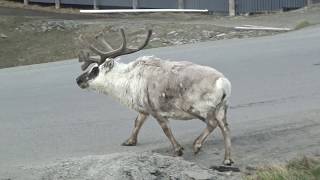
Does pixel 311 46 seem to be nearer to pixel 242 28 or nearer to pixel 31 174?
pixel 242 28

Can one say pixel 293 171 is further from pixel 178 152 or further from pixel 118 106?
pixel 118 106

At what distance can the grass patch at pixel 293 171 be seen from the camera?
6.97m

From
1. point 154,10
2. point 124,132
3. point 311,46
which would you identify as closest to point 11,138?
point 124,132

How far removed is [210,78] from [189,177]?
151 centimetres

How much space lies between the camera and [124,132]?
1049 cm

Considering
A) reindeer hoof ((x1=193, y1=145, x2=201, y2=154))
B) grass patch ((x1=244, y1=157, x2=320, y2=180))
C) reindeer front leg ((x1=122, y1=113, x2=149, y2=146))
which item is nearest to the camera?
grass patch ((x1=244, y1=157, x2=320, y2=180))

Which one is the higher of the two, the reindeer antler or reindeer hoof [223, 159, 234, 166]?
the reindeer antler

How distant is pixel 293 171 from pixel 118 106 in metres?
5.82

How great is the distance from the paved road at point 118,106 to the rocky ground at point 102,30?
5418 millimetres

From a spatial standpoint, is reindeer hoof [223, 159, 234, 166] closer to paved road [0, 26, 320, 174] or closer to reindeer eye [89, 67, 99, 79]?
paved road [0, 26, 320, 174]

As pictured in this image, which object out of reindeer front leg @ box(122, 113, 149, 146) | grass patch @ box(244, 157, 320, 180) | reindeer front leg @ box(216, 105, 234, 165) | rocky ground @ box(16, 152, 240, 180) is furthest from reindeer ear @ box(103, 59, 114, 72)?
grass patch @ box(244, 157, 320, 180)

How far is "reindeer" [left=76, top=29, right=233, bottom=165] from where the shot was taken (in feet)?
26.9

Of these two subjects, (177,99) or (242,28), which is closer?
(177,99)

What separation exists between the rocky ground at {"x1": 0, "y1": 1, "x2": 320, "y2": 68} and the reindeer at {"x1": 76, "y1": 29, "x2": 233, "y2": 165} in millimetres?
13055
